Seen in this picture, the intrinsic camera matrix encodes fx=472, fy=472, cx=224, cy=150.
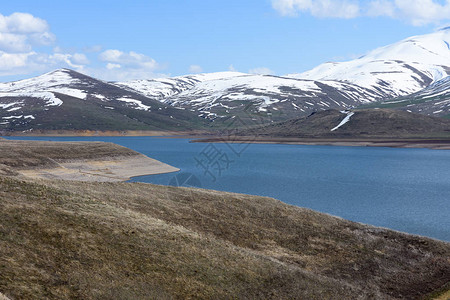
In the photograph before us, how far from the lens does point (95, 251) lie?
2492 centimetres

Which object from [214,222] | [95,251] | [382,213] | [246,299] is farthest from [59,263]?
[382,213]

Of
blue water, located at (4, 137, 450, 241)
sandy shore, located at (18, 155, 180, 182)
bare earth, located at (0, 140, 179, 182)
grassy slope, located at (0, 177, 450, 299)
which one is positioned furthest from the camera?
bare earth, located at (0, 140, 179, 182)

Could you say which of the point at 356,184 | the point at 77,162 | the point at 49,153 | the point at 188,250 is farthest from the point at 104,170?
the point at 188,250

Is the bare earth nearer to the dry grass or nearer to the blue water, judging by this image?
the dry grass

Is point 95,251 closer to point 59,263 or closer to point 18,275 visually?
point 59,263

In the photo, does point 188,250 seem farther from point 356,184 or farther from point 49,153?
point 49,153

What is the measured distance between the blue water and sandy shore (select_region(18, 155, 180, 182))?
5.55 metres

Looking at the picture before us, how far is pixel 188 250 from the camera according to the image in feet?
92.0

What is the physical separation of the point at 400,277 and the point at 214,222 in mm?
14544

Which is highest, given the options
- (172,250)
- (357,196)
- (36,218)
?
(36,218)

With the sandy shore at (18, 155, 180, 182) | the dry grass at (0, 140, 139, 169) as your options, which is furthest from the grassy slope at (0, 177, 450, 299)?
the dry grass at (0, 140, 139, 169)

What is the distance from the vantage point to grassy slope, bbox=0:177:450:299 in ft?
75.0

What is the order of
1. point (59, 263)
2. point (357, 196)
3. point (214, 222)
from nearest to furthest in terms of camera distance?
point (59, 263) → point (214, 222) → point (357, 196)

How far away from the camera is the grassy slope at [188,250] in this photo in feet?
75.0
